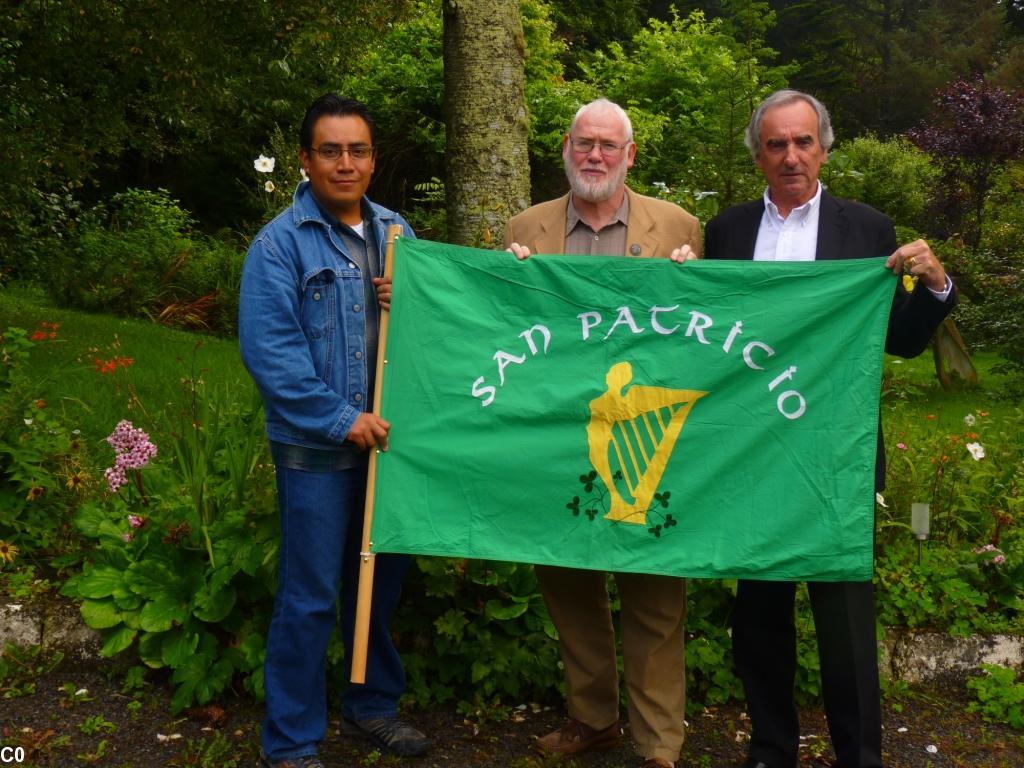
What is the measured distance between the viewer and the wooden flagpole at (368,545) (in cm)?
357

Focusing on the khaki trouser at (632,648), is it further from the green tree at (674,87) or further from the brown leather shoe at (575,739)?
the green tree at (674,87)

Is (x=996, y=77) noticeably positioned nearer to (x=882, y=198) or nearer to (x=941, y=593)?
(x=882, y=198)

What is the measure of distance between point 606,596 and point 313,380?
4.44ft

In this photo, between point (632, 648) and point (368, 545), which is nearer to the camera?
point (368, 545)

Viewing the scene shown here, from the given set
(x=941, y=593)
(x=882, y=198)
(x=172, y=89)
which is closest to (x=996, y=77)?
(x=882, y=198)

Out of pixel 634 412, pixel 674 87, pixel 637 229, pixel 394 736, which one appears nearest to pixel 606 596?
pixel 634 412

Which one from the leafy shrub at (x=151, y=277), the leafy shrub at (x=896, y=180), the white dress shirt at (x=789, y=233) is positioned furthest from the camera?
the leafy shrub at (x=896, y=180)

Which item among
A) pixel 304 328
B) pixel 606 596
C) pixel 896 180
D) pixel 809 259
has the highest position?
pixel 896 180

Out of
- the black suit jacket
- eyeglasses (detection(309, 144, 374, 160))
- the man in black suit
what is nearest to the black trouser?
the man in black suit

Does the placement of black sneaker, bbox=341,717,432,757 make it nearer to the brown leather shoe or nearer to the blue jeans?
the blue jeans

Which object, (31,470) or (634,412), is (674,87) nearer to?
(31,470)

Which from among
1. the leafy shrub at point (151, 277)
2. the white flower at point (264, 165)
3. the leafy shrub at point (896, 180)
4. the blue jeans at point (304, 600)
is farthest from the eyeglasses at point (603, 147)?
the leafy shrub at point (896, 180)

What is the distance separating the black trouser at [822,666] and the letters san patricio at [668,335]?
0.63 m

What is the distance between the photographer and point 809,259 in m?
3.68
